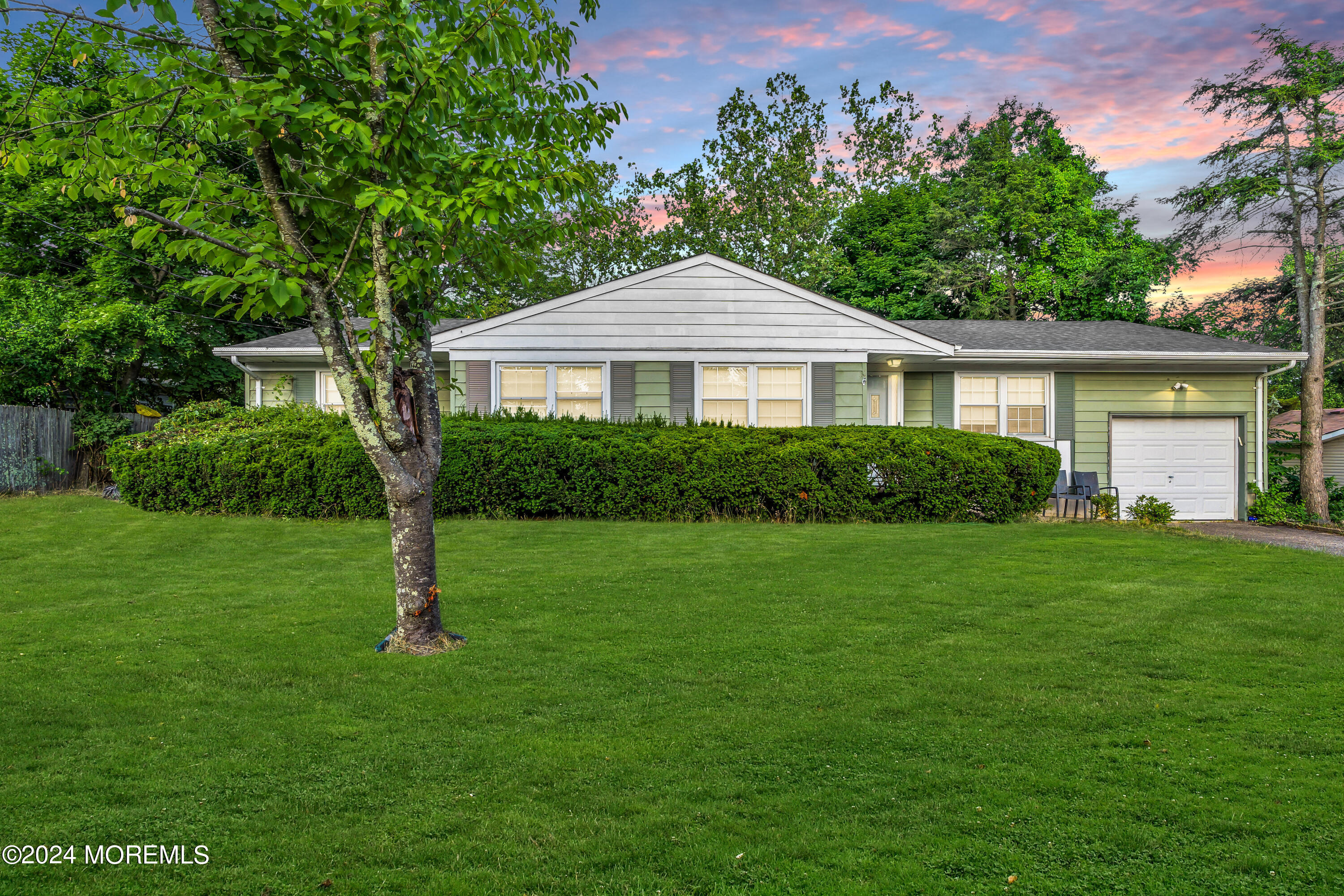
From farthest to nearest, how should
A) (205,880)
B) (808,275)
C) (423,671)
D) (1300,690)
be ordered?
1. (808,275)
2. (423,671)
3. (1300,690)
4. (205,880)

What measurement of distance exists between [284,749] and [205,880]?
1070 mm

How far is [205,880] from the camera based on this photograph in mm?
2422

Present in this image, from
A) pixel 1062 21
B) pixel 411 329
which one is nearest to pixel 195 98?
pixel 411 329

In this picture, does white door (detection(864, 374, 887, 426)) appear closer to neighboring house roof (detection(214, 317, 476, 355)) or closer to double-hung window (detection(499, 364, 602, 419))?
double-hung window (detection(499, 364, 602, 419))

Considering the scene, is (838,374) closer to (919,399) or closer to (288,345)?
(919,399)

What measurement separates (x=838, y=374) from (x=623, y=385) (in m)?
3.93

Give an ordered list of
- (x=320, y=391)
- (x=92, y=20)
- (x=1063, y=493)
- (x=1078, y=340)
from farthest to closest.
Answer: (x=1078, y=340), (x=320, y=391), (x=1063, y=493), (x=92, y=20)

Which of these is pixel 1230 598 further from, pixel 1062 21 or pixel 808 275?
pixel 808 275

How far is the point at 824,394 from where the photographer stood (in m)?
13.5

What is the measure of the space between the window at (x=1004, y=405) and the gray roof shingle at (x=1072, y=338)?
742 millimetres

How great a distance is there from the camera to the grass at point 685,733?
101 inches

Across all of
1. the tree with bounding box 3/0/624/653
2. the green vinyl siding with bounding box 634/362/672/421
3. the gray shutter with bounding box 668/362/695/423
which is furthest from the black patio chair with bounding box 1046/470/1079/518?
the tree with bounding box 3/0/624/653

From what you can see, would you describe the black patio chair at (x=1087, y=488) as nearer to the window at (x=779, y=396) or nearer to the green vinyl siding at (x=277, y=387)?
the window at (x=779, y=396)

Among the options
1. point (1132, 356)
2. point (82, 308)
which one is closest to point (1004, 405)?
point (1132, 356)
